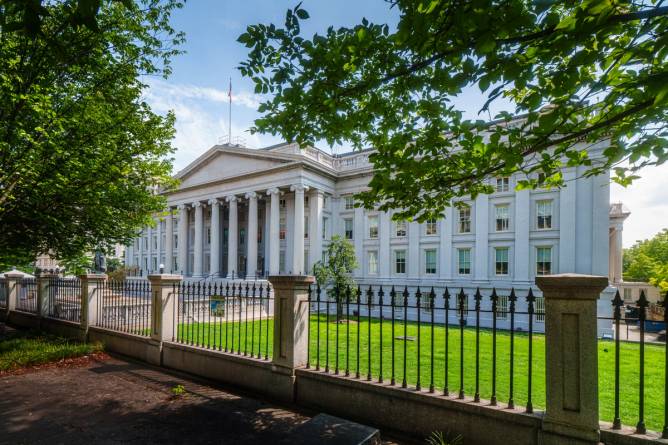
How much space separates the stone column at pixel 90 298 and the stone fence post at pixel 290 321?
753 centimetres

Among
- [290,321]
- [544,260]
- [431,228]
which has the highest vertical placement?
[431,228]

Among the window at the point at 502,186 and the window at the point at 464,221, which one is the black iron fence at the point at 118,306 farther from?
the window at the point at 502,186

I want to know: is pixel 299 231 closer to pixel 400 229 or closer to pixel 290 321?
pixel 400 229

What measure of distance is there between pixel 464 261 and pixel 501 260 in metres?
2.75

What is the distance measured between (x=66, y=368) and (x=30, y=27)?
8791 mm

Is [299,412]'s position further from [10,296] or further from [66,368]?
[10,296]

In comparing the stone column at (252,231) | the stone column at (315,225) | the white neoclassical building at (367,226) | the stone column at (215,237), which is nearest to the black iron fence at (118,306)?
the white neoclassical building at (367,226)

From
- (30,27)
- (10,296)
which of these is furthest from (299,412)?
(10,296)

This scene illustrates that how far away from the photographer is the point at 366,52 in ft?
15.4

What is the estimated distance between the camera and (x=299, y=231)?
1262 inches

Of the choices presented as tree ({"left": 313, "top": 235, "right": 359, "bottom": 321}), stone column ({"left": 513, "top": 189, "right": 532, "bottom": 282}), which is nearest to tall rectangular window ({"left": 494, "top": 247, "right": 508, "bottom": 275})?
stone column ({"left": 513, "top": 189, "right": 532, "bottom": 282})

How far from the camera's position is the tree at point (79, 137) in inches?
326

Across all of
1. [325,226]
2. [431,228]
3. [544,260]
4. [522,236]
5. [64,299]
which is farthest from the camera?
[325,226]

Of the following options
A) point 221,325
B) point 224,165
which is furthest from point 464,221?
point 221,325
